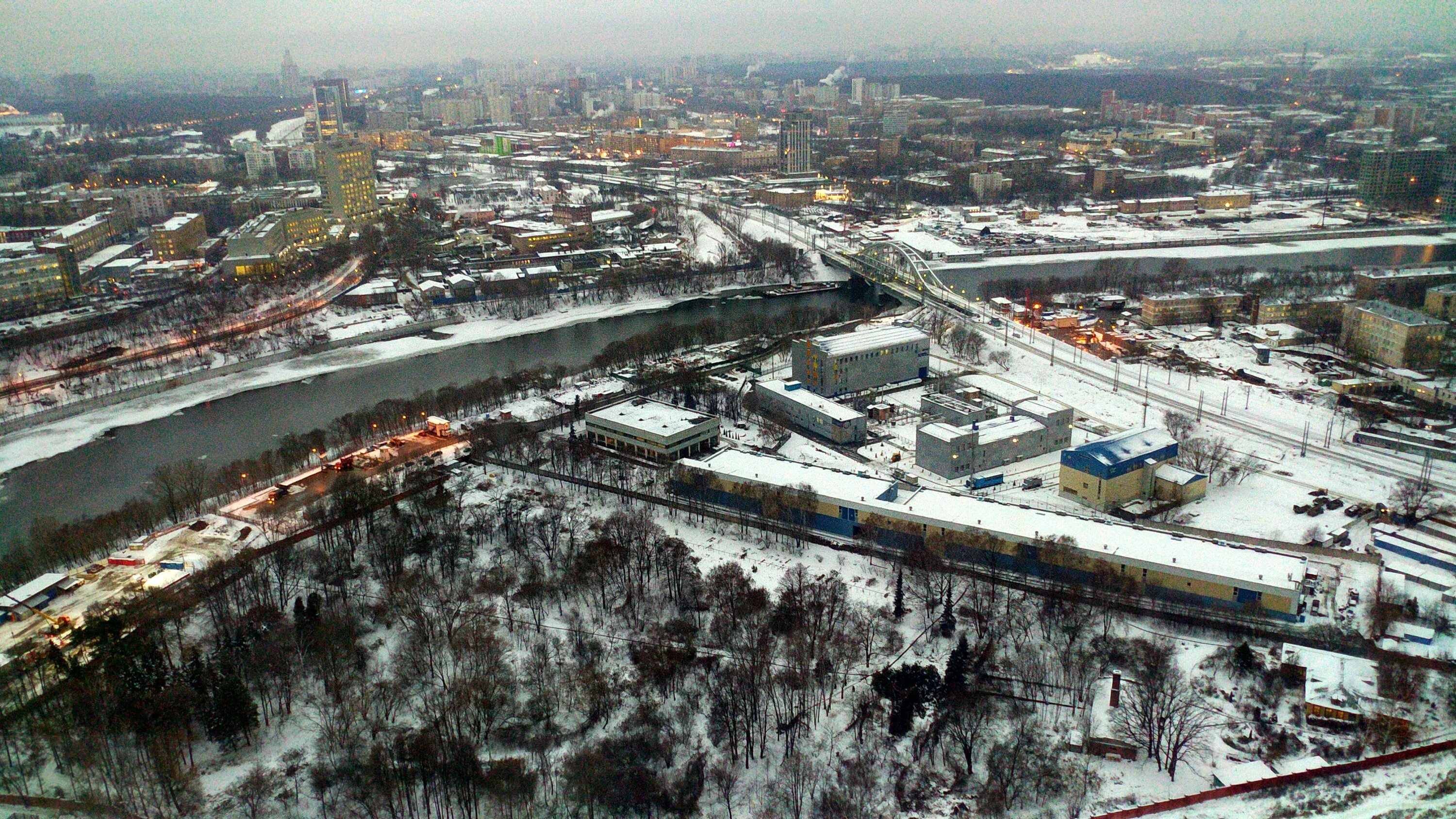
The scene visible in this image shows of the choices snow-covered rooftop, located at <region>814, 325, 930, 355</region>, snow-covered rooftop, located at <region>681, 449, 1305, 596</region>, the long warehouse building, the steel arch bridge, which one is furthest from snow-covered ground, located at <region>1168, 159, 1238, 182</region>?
the long warehouse building

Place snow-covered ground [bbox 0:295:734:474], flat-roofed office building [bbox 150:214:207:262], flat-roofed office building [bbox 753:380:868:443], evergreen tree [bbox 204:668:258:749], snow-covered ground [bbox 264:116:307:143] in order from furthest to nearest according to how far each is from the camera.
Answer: snow-covered ground [bbox 264:116:307:143] → flat-roofed office building [bbox 150:214:207:262] → snow-covered ground [bbox 0:295:734:474] → flat-roofed office building [bbox 753:380:868:443] → evergreen tree [bbox 204:668:258:749]

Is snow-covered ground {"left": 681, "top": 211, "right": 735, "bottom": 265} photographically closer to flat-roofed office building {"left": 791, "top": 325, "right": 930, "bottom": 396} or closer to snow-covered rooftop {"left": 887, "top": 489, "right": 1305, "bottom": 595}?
flat-roofed office building {"left": 791, "top": 325, "right": 930, "bottom": 396}

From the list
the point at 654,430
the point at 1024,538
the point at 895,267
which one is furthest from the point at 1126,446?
the point at 895,267

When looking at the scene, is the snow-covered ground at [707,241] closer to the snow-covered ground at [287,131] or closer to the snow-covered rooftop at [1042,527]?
the snow-covered rooftop at [1042,527]

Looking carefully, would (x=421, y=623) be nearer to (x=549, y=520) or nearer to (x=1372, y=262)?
(x=549, y=520)

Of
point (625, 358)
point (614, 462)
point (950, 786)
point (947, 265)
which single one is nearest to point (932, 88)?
point (947, 265)
